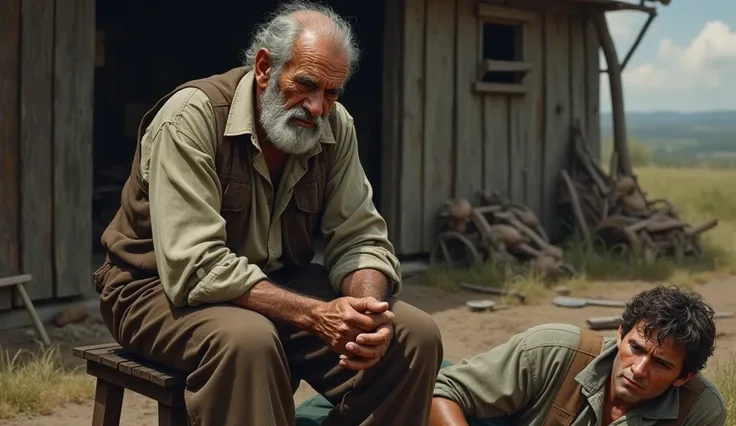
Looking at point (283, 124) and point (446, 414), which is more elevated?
point (283, 124)

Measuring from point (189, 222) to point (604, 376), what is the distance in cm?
140

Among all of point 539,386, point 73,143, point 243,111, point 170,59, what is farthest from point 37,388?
point 170,59

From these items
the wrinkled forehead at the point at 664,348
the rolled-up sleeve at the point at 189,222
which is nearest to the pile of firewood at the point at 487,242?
the wrinkled forehead at the point at 664,348

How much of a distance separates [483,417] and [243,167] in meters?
1.16

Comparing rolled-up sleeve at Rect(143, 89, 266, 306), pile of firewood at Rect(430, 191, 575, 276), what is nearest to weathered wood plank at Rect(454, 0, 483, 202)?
pile of firewood at Rect(430, 191, 575, 276)

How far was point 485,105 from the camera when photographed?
999cm

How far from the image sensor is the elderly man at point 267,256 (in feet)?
9.89

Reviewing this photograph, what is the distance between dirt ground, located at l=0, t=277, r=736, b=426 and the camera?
16.8 ft

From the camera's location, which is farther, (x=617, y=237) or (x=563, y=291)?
(x=617, y=237)

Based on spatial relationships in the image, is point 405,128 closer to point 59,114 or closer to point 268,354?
point 59,114

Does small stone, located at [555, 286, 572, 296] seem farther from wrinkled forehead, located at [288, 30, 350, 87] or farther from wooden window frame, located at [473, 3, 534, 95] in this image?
wrinkled forehead, located at [288, 30, 350, 87]

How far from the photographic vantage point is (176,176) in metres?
3.11

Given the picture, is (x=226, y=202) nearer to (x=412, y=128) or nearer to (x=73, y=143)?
(x=73, y=143)

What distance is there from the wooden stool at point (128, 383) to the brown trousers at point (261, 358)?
0.05m
